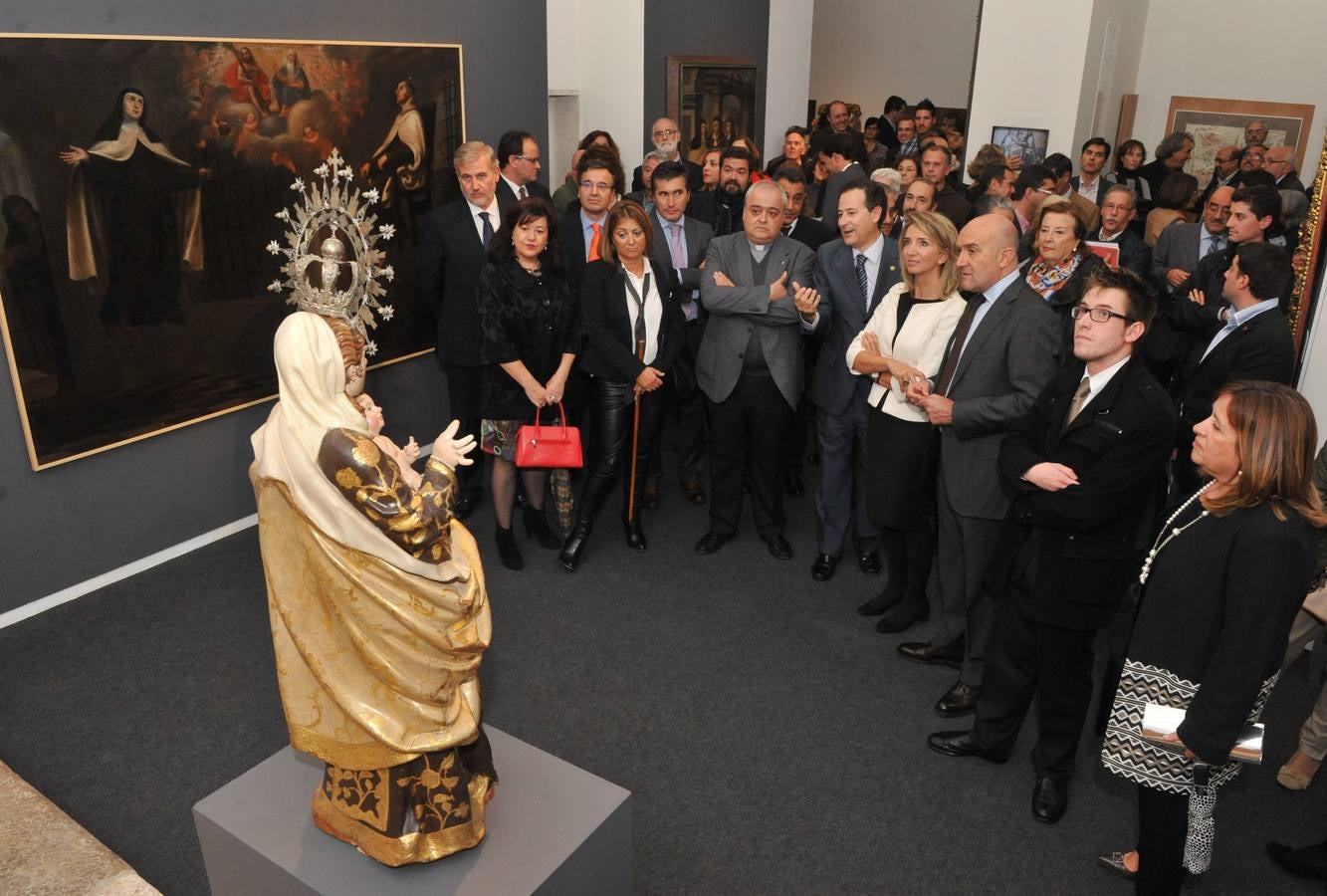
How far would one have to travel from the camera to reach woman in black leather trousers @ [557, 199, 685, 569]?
5598 mm

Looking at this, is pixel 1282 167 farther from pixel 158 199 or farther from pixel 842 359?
pixel 158 199

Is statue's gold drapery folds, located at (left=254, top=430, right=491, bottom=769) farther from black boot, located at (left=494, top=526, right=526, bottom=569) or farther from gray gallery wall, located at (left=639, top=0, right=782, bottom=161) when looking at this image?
gray gallery wall, located at (left=639, top=0, right=782, bottom=161)

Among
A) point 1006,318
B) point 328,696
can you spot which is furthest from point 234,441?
point 1006,318

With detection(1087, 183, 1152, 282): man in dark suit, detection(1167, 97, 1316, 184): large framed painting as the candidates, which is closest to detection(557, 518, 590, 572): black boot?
detection(1087, 183, 1152, 282): man in dark suit

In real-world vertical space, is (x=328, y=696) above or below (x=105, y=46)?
below

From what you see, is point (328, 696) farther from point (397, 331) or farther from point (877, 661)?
point (397, 331)

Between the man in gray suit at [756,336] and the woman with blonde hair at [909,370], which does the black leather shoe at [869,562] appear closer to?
the man in gray suit at [756,336]

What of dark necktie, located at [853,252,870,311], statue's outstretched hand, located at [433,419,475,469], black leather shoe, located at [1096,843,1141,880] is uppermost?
dark necktie, located at [853,252,870,311]

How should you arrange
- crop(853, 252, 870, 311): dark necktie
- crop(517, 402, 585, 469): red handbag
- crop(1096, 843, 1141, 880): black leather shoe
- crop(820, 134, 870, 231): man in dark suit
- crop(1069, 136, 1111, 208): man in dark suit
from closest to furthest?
1. crop(1096, 843, 1141, 880): black leather shoe
2. crop(517, 402, 585, 469): red handbag
3. crop(853, 252, 870, 311): dark necktie
4. crop(820, 134, 870, 231): man in dark suit
5. crop(1069, 136, 1111, 208): man in dark suit

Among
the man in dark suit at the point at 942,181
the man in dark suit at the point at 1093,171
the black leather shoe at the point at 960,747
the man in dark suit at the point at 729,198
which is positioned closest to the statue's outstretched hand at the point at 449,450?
the black leather shoe at the point at 960,747

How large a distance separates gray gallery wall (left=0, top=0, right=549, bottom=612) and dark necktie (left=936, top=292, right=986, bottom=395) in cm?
412

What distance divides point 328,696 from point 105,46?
13.1 ft

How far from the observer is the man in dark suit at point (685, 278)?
20.6 ft

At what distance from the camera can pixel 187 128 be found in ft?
17.8
